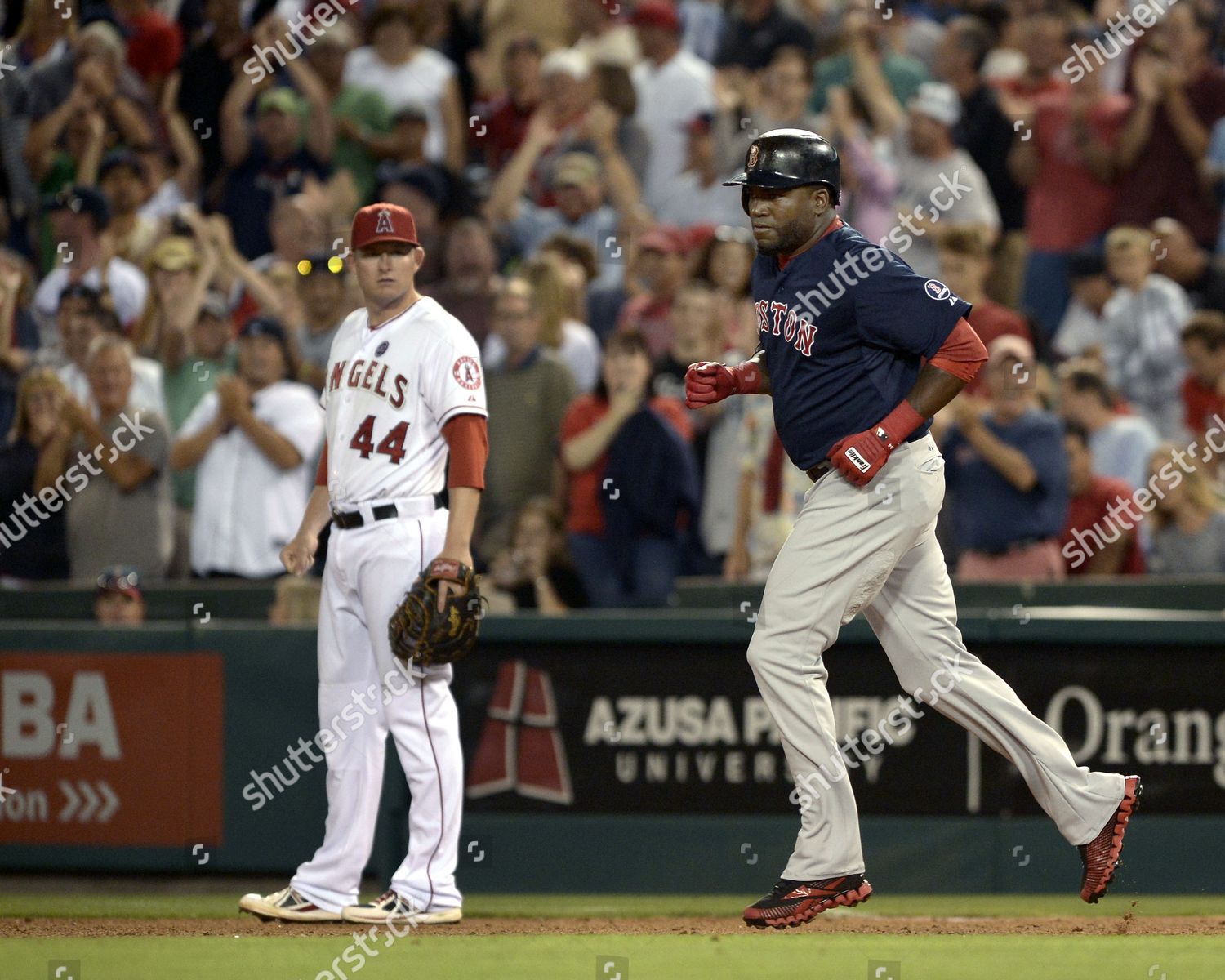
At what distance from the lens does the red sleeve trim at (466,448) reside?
5.66 metres

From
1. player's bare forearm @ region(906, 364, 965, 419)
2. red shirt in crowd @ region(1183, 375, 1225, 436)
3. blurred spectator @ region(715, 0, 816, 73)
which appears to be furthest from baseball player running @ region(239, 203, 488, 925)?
blurred spectator @ region(715, 0, 816, 73)

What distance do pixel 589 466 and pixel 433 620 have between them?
11.8 ft

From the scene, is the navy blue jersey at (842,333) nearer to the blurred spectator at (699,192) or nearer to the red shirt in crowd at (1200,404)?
the red shirt in crowd at (1200,404)

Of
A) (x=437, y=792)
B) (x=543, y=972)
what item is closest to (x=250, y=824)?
(x=437, y=792)

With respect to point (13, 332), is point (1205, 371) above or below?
below

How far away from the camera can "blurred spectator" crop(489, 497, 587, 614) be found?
8.87m

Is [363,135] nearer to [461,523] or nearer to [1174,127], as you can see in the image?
[1174,127]

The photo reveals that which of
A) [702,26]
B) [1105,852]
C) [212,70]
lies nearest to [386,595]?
[1105,852]

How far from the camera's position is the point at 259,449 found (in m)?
9.02

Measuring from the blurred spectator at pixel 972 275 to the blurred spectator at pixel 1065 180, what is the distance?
1.46 m

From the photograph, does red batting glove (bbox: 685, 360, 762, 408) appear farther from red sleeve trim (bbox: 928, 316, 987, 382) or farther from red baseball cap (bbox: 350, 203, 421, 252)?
red baseball cap (bbox: 350, 203, 421, 252)

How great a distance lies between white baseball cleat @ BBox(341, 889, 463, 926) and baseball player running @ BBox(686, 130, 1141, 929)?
131cm

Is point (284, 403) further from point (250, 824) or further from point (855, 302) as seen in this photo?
A: point (855, 302)

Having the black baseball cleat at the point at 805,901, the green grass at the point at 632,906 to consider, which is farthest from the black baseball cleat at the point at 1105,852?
the green grass at the point at 632,906
